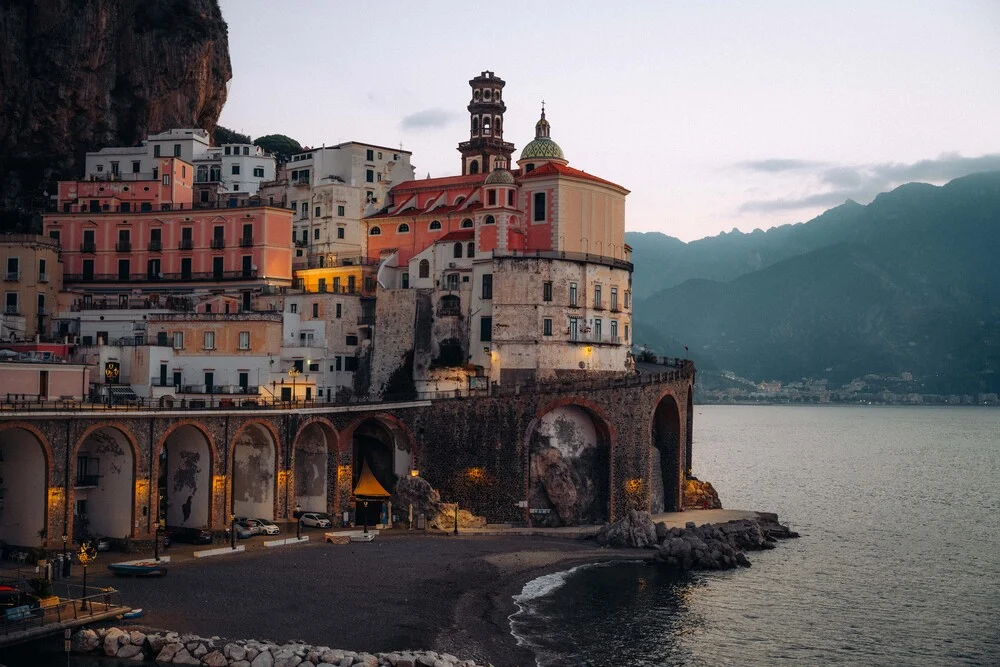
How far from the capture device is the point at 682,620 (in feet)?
192

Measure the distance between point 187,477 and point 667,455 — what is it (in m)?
38.9

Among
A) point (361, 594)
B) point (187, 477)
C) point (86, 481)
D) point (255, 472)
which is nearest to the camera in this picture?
point (361, 594)

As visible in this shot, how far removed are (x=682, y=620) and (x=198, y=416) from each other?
29.4 m

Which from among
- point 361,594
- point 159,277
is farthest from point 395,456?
point 159,277

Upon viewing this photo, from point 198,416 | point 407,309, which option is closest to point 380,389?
point 407,309

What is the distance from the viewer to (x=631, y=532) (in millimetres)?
75062

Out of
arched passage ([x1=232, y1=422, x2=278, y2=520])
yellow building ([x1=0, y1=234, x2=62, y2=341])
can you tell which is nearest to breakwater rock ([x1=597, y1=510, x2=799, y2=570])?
arched passage ([x1=232, y1=422, x2=278, y2=520])

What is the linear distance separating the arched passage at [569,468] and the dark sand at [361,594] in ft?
26.6

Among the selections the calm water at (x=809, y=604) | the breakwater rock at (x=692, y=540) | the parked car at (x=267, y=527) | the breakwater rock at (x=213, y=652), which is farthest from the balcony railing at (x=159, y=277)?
the breakwater rock at (x=213, y=652)

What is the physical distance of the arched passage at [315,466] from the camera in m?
75.6

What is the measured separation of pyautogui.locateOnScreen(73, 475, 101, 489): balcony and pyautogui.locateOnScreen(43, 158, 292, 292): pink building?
3359 centimetres

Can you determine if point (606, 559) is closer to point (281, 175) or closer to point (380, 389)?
point (380, 389)

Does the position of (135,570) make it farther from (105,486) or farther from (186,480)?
(186,480)

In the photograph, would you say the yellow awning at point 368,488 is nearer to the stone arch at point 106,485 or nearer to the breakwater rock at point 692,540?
the breakwater rock at point 692,540
